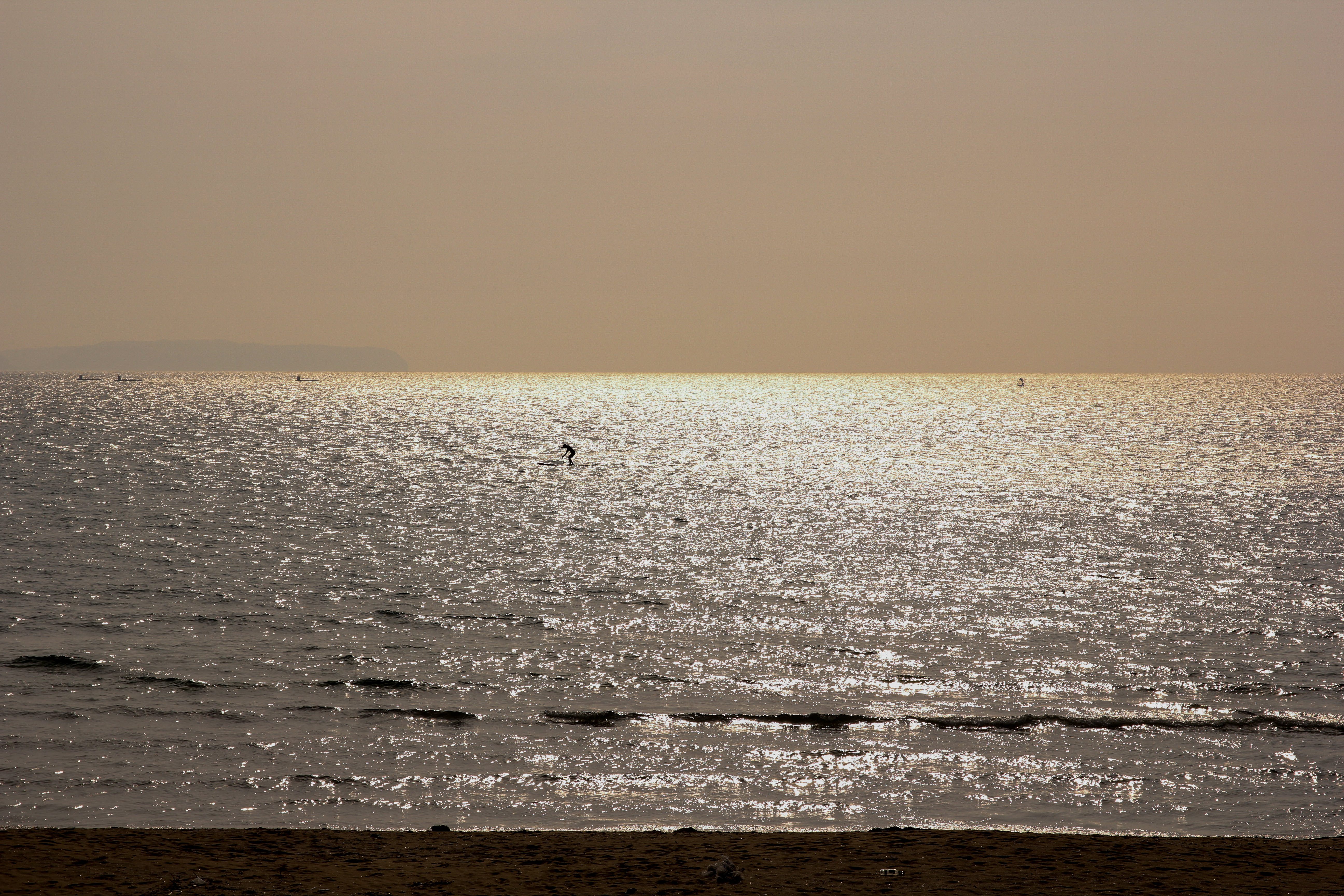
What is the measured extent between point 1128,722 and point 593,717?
13764 millimetres

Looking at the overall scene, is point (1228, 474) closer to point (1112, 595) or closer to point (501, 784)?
point (1112, 595)

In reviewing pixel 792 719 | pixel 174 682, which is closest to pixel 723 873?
pixel 792 719

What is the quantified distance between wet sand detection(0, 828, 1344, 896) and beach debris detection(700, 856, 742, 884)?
0.20 metres

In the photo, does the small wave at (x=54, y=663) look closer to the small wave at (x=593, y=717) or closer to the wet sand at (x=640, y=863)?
the wet sand at (x=640, y=863)

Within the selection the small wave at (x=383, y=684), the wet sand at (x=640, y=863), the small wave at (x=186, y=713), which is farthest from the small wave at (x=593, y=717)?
the small wave at (x=186, y=713)

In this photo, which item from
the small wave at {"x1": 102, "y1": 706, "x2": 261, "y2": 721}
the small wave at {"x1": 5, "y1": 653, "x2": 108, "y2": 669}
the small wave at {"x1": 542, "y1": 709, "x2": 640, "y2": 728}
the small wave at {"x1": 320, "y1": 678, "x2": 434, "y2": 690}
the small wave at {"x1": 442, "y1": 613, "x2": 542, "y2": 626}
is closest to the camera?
the small wave at {"x1": 102, "y1": 706, "x2": 261, "y2": 721}

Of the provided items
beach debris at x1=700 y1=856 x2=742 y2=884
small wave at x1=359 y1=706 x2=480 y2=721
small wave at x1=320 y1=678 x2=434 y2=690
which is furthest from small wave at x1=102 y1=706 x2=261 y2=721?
beach debris at x1=700 y1=856 x2=742 y2=884

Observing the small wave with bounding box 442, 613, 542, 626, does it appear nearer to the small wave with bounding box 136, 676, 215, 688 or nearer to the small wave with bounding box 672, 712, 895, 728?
the small wave with bounding box 136, 676, 215, 688

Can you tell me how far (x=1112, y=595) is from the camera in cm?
4128

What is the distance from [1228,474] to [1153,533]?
42186 millimetres

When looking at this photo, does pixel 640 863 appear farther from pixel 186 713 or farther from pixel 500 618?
pixel 500 618

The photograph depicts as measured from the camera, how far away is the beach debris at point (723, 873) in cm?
1435

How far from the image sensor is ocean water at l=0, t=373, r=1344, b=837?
65.4ft

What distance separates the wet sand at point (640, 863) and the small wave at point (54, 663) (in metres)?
13.2
